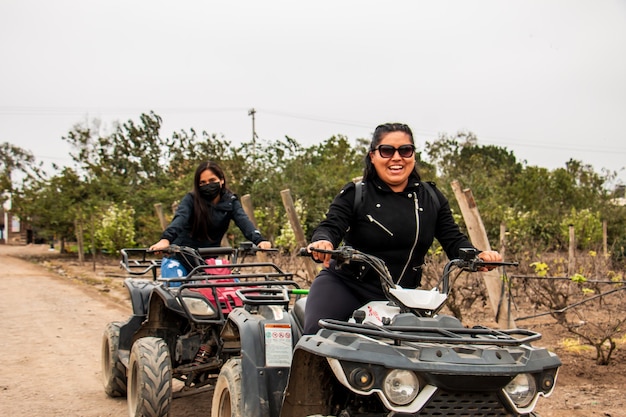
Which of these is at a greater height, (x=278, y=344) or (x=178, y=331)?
(x=278, y=344)

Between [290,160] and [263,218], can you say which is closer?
[263,218]

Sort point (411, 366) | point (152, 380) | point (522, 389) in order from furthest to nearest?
point (152, 380), point (522, 389), point (411, 366)

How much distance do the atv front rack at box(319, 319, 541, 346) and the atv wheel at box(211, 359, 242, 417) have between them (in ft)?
3.24

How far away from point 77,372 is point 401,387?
5525mm

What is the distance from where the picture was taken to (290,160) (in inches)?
928

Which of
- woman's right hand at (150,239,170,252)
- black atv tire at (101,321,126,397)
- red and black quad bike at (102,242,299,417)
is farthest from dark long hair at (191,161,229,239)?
black atv tire at (101,321,126,397)

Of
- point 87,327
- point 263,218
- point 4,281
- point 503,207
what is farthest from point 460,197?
point 503,207

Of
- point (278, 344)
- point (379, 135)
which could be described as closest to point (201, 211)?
point (278, 344)

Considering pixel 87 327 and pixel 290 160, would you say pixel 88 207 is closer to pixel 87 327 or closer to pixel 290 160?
pixel 290 160

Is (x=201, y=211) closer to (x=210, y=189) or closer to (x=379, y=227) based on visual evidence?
(x=210, y=189)

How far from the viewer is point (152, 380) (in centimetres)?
490

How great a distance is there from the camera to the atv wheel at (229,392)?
12.2 feet

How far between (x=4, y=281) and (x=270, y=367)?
1688 cm

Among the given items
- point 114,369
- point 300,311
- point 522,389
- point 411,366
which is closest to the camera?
point 411,366
